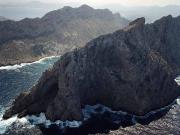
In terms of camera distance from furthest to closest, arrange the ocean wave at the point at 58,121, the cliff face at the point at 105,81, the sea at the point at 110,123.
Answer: the cliff face at the point at 105,81, the ocean wave at the point at 58,121, the sea at the point at 110,123

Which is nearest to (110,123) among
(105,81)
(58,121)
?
(58,121)

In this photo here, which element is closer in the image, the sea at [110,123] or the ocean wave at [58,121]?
the sea at [110,123]

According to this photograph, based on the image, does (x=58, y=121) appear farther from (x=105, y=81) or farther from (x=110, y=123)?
(x=105, y=81)

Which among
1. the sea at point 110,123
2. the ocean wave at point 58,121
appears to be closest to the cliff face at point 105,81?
the ocean wave at point 58,121

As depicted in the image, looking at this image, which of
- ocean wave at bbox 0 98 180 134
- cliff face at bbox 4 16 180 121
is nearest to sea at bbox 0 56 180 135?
ocean wave at bbox 0 98 180 134

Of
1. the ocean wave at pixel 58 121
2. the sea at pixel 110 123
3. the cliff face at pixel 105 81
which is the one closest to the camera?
the sea at pixel 110 123

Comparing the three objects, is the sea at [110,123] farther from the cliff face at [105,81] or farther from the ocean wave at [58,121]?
the cliff face at [105,81]

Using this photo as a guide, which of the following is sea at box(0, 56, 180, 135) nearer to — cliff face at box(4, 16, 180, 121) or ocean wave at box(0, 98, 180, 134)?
ocean wave at box(0, 98, 180, 134)

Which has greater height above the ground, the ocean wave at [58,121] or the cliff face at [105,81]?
the cliff face at [105,81]

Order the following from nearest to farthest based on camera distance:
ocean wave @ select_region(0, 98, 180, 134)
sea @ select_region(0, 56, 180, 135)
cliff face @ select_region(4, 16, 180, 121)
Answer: sea @ select_region(0, 56, 180, 135), ocean wave @ select_region(0, 98, 180, 134), cliff face @ select_region(4, 16, 180, 121)
